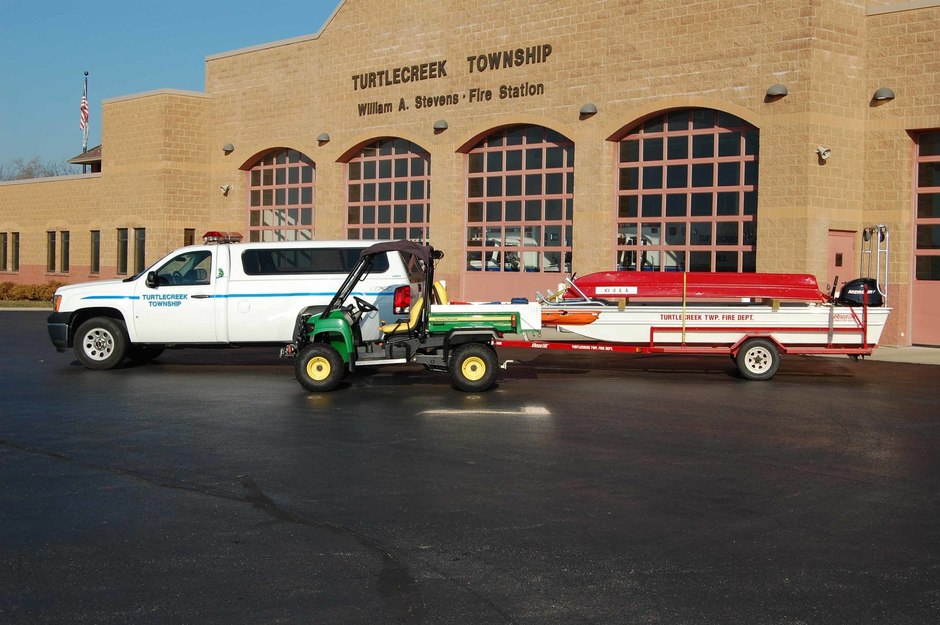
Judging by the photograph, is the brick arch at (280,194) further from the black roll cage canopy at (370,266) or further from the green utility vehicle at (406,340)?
the green utility vehicle at (406,340)

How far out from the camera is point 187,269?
17.0m

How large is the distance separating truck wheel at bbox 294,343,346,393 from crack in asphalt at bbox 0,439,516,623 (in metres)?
Answer: 4.51

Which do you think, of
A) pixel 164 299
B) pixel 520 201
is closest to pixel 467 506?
pixel 164 299

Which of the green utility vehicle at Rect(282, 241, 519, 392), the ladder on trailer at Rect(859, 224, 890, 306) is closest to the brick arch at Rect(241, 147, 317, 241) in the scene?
the ladder on trailer at Rect(859, 224, 890, 306)

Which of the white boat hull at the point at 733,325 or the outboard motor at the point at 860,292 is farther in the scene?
the outboard motor at the point at 860,292

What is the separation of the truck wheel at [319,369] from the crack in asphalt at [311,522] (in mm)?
4511

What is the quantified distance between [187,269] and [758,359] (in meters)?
9.02

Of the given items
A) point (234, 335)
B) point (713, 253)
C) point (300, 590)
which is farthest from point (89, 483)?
point (713, 253)

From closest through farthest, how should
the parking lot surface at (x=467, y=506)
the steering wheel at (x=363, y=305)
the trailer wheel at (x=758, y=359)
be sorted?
the parking lot surface at (x=467, y=506) → the steering wheel at (x=363, y=305) → the trailer wheel at (x=758, y=359)

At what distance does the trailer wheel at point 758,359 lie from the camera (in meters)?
16.0

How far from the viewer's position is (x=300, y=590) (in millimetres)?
5930

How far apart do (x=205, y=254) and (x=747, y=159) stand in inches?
460

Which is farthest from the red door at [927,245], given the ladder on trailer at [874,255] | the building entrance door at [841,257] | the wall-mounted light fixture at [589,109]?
the wall-mounted light fixture at [589,109]

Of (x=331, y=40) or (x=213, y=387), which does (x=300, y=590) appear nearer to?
(x=213, y=387)
